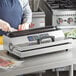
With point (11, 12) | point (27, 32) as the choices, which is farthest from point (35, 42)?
point (11, 12)

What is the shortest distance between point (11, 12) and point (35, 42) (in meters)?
0.74

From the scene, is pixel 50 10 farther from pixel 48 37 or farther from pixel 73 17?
pixel 48 37

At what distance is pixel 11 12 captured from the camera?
89.5 inches

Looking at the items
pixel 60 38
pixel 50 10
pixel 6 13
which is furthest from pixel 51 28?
pixel 50 10

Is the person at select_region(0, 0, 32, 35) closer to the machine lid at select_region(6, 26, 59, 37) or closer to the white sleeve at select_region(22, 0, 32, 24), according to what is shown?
the white sleeve at select_region(22, 0, 32, 24)

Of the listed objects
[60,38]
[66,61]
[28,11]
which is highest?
[28,11]

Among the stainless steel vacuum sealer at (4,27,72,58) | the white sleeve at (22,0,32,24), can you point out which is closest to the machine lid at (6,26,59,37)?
the stainless steel vacuum sealer at (4,27,72,58)

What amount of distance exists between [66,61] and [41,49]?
0.18 m

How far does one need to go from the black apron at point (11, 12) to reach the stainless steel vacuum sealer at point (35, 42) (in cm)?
61

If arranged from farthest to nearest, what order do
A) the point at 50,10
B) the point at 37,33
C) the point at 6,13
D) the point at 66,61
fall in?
1. the point at 50,10
2. the point at 6,13
3. the point at 37,33
4. the point at 66,61

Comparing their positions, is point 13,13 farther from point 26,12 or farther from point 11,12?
point 26,12

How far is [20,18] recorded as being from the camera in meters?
2.33

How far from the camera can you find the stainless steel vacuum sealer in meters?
1.58

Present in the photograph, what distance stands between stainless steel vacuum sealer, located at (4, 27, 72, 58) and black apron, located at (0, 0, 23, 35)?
0.61 m
